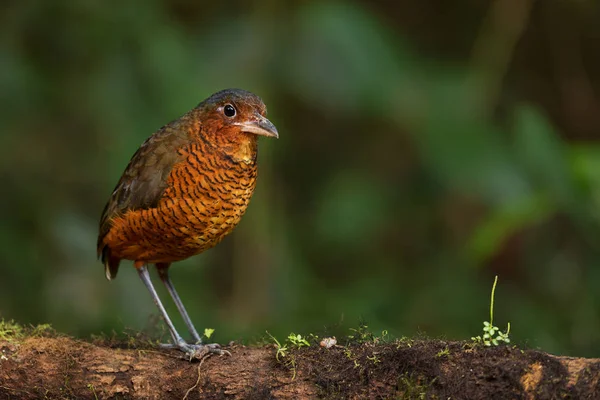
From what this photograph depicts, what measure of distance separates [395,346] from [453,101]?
3.59m

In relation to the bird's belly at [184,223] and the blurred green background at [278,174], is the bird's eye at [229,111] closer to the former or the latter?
the bird's belly at [184,223]

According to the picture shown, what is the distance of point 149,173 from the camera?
14.8 feet

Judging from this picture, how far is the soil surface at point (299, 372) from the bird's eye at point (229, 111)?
1218mm

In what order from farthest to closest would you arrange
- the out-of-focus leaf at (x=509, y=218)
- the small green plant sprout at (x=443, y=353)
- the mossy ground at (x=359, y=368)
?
the out-of-focus leaf at (x=509, y=218) < the small green plant sprout at (x=443, y=353) < the mossy ground at (x=359, y=368)

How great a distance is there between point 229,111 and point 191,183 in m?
0.44

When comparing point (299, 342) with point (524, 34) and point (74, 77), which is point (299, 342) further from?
point (524, 34)

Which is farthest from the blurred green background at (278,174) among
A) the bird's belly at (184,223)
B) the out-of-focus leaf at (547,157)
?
the bird's belly at (184,223)

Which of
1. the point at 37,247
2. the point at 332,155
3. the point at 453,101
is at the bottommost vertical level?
Result: the point at 37,247

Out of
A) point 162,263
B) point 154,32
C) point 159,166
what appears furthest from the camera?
point 154,32

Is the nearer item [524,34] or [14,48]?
[14,48]

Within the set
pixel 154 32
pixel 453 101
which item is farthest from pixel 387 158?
pixel 154 32

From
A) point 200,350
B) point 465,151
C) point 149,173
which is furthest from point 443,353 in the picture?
point 465,151

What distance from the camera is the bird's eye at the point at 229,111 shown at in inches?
177

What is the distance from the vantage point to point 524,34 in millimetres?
8242
